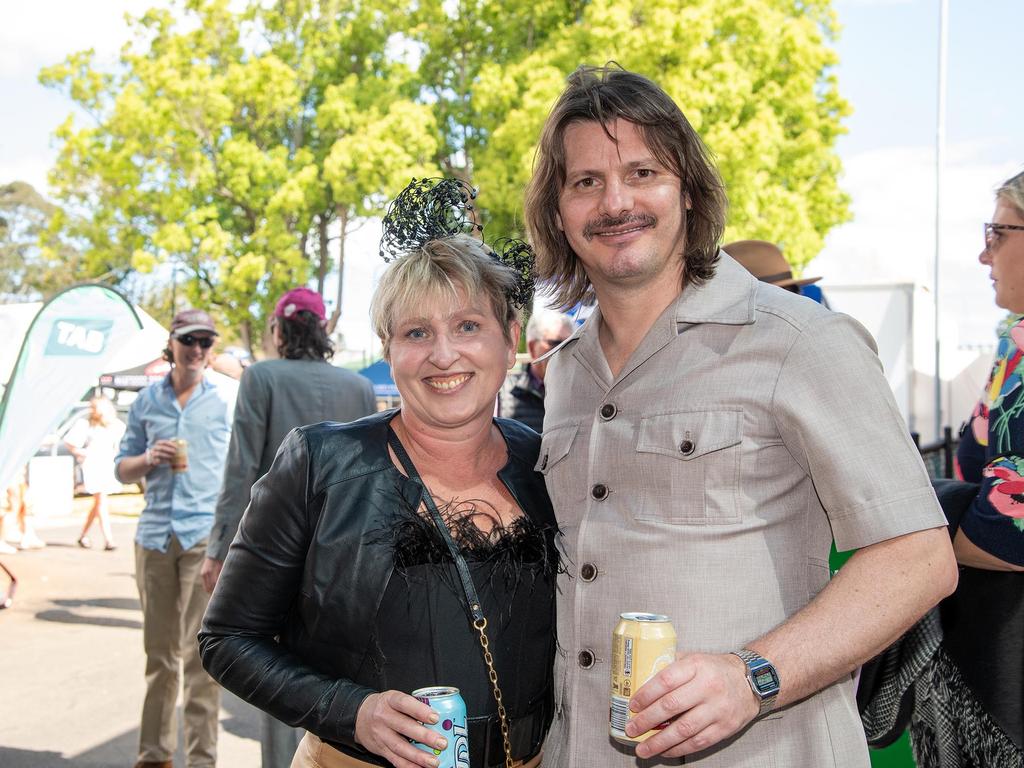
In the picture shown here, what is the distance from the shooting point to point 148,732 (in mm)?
4723

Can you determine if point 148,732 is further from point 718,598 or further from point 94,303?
point 718,598

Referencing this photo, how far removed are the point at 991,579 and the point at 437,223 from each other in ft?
5.27

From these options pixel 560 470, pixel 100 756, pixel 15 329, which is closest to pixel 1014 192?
pixel 560 470

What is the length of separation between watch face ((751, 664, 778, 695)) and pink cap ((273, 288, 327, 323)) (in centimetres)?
356

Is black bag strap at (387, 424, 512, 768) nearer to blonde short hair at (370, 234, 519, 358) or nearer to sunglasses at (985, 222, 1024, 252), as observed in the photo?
blonde short hair at (370, 234, 519, 358)

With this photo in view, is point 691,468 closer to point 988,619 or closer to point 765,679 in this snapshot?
point 765,679

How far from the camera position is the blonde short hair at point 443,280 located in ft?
7.00

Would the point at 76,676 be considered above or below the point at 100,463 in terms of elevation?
below

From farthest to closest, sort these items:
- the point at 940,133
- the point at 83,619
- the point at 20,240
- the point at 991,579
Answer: the point at 20,240 < the point at 940,133 < the point at 83,619 < the point at 991,579

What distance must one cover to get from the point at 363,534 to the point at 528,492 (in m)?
0.42

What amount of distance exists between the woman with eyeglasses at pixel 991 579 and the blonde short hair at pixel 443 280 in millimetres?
1184

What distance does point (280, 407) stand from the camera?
173 inches

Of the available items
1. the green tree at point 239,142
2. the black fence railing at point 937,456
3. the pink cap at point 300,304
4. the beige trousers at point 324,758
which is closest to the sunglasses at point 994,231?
the beige trousers at point 324,758

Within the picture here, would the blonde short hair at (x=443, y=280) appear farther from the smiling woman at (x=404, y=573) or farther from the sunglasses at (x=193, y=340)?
the sunglasses at (x=193, y=340)
